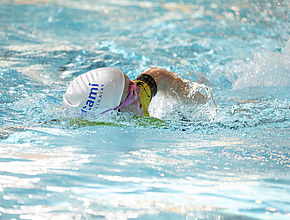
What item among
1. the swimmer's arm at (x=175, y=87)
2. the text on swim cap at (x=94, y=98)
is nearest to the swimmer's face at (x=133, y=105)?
the text on swim cap at (x=94, y=98)

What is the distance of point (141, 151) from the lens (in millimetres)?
1820

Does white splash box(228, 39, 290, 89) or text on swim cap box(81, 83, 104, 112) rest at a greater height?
white splash box(228, 39, 290, 89)

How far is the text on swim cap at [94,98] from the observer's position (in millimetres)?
2295

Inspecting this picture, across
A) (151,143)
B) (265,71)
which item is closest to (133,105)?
(151,143)

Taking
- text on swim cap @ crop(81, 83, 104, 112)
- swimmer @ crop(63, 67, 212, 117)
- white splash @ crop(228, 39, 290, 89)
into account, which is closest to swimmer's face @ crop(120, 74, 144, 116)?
swimmer @ crop(63, 67, 212, 117)

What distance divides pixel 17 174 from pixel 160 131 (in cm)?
97

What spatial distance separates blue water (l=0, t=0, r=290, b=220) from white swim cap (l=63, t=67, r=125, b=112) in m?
0.11

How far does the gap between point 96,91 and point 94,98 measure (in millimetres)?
46

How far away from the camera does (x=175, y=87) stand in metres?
3.05

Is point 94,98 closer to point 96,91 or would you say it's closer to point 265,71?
point 96,91

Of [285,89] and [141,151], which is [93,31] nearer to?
[285,89]

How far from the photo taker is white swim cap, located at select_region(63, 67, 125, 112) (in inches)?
90.5

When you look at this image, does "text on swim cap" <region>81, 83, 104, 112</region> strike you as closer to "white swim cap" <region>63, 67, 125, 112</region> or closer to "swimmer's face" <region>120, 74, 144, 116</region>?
"white swim cap" <region>63, 67, 125, 112</region>

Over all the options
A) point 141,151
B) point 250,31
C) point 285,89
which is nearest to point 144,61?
point 285,89
